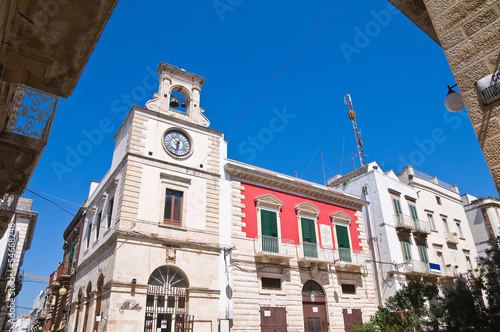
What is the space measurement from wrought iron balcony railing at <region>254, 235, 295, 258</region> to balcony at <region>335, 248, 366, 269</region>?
121 inches

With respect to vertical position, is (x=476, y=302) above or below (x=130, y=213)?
below

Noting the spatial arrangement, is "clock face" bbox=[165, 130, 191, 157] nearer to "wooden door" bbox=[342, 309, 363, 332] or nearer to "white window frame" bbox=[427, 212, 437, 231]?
"wooden door" bbox=[342, 309, 363, 332]

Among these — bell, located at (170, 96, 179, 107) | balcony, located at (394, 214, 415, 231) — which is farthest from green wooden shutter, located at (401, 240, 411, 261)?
bell, located at (170, 96, 179, 107)

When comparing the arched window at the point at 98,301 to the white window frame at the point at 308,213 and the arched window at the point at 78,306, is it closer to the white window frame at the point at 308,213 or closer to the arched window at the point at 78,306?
the arched window at the point at 78,306

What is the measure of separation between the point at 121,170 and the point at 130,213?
2.49 meters

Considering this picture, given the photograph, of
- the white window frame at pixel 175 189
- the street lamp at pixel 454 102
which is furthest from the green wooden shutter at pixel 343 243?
the street lamp at pixel 454 102

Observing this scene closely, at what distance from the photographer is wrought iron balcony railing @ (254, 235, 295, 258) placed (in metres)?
17.1

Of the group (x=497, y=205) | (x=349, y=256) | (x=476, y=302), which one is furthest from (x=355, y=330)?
(x=497, y=205)

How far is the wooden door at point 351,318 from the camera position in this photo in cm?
1845

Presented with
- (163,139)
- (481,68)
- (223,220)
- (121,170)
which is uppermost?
(163,139)

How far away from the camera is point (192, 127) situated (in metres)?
18.3

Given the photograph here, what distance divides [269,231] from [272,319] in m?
4.13

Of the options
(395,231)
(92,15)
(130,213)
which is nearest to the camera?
(92,15)

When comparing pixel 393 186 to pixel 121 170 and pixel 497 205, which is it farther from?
pixel 121 170
